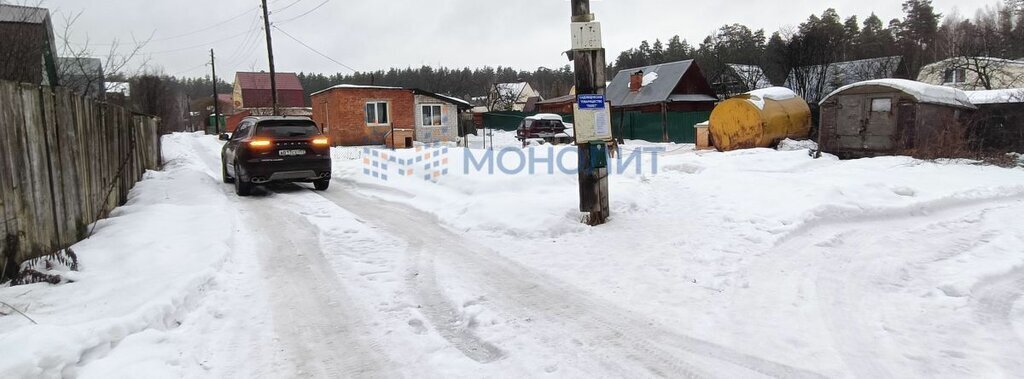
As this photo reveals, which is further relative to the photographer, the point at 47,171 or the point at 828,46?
the point at 828,46

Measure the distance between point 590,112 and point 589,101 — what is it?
135 millimetres

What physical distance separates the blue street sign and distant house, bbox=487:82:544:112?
58.5m

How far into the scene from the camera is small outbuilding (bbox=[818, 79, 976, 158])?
13.8 meters

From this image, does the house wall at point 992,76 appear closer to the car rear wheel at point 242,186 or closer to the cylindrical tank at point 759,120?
the cylindrical tank at point 759,120

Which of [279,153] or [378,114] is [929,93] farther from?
[378,114]

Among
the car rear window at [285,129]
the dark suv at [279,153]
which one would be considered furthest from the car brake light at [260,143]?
the car rear window at [285,129]

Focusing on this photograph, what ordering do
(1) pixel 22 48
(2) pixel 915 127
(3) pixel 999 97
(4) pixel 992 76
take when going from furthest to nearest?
(4) pixel 992 76 → (3) pixel 999 97 → (2) pixel 915 127 → (1) pixel 22 48

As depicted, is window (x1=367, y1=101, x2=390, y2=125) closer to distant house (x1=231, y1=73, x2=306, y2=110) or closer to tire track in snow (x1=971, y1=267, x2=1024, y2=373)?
tire track in snow (x1=971, y1=267, x2=1024, y2=373)

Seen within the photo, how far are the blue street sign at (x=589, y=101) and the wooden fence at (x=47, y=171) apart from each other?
212 inches

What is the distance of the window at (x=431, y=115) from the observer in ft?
105

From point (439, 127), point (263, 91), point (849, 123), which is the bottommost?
point (849, 123)

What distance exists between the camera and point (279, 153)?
10352 millimetres

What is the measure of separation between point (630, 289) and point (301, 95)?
2611 inches

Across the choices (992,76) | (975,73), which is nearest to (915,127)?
(992,76)
